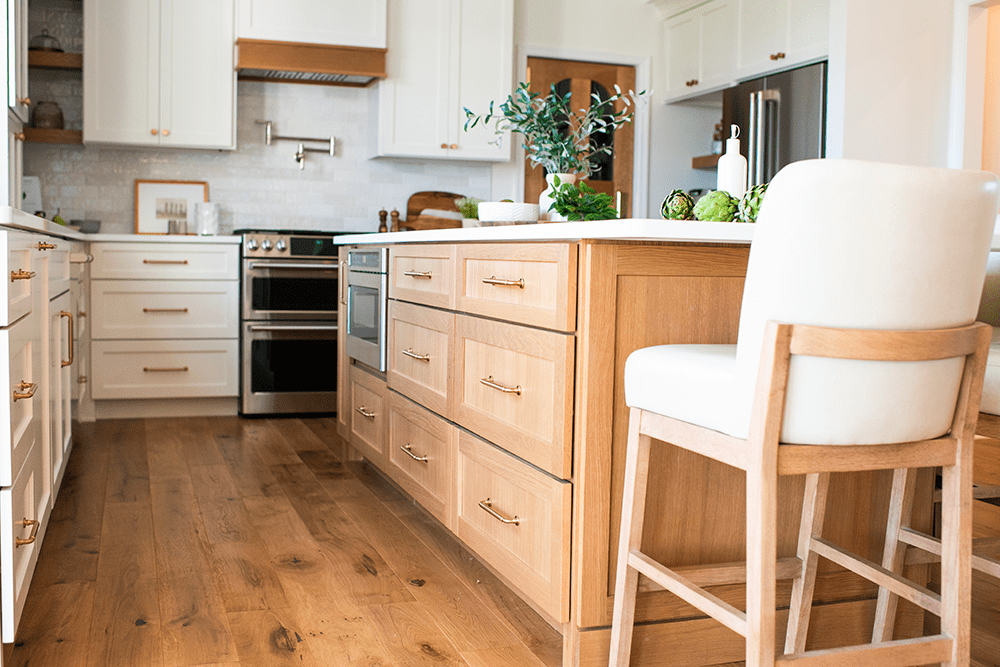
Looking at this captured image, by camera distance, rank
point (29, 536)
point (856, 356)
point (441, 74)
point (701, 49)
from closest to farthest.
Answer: point (856, 356), point (29, 536), point (441, 74), point (701, 49)

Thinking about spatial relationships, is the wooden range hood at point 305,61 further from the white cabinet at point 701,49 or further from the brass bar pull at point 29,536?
the brass bar pull at point 29,536

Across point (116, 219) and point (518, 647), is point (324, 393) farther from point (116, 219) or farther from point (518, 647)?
point (518, 647)

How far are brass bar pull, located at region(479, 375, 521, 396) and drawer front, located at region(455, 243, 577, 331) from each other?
14 cm

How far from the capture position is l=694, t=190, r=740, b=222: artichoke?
1.72 metres

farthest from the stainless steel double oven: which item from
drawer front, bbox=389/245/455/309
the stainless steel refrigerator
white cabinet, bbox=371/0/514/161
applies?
the stainless steel refrigerator

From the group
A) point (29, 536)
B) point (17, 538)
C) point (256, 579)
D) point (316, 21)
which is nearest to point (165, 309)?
point (316, 21)

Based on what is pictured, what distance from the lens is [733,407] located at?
4.50 feet

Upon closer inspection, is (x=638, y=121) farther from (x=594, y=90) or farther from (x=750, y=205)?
(x=750, y=205)

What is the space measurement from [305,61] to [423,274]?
2572 millimetres

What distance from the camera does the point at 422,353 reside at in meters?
2.60


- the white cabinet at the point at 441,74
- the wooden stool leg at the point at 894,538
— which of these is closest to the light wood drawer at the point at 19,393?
the wooden stool leg at the point at 894,538

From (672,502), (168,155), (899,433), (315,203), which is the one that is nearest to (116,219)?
(168,155)

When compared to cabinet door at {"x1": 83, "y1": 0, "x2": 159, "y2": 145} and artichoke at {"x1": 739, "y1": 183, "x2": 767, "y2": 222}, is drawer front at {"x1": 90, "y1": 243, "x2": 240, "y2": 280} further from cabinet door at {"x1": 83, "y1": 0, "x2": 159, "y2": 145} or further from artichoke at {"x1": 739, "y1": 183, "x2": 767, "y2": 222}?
artichoke at {"x1": 739, "y1": 183, "x2": 767, "y2": 222}

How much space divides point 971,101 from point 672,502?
11.2ft
